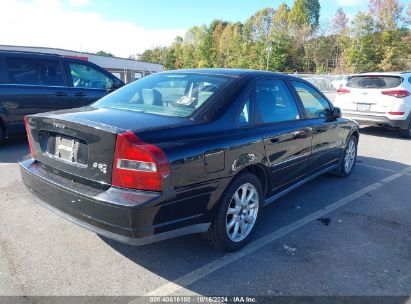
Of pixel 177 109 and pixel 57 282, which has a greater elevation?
pixel 177 109

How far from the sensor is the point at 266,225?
370cm

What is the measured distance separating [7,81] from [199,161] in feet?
17.4

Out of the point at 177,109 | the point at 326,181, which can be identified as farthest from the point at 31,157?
the point at 326,181

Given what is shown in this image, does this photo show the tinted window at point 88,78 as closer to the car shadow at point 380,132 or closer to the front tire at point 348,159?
the front tire at point 348,159

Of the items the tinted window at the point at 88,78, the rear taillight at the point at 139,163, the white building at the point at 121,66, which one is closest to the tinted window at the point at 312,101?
the rear taillight at the point at 139,163

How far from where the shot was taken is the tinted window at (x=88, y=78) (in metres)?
7.22

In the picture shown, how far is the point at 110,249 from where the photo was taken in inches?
121

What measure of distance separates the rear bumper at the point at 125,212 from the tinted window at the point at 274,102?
4.20 feet

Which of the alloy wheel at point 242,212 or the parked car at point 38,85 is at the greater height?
the parked car at point 38,85

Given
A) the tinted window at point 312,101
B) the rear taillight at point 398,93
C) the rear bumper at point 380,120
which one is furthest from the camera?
the rear bumper at point 380,120

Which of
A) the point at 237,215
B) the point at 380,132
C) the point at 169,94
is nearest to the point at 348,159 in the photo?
the point at 237,215

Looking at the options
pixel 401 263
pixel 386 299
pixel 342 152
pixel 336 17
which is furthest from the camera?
pixel 336 17

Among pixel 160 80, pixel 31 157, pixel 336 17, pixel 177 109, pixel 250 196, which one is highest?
pixel 336 17

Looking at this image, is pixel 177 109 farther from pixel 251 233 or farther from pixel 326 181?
pixel 326 181
